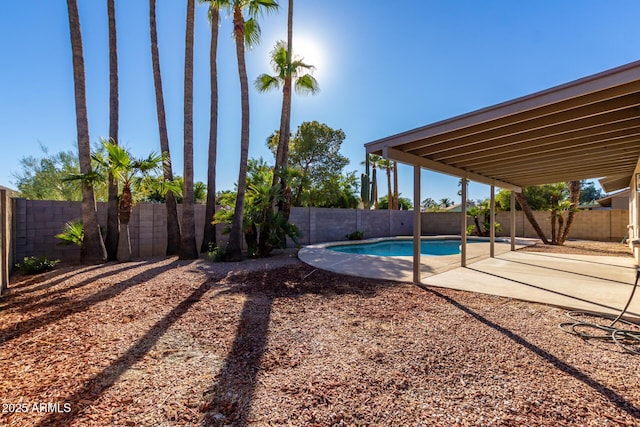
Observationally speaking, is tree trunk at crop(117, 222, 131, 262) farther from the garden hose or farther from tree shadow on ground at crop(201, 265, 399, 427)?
the garden hose

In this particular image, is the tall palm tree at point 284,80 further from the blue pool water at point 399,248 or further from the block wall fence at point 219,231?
the blue pool water at point 399,248

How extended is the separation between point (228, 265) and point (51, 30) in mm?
8652

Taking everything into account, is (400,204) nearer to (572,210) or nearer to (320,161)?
(320,161)

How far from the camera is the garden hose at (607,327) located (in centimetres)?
295

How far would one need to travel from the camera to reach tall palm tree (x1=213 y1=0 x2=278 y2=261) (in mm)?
8039

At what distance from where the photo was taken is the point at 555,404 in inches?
77.0

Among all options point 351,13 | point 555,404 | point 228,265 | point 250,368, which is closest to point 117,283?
point 228,265

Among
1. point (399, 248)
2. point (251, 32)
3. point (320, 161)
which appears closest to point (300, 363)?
point (251, 32)

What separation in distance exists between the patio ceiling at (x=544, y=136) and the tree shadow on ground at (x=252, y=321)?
110 inches

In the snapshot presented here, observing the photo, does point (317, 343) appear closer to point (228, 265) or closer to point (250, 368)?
point (250, 368)

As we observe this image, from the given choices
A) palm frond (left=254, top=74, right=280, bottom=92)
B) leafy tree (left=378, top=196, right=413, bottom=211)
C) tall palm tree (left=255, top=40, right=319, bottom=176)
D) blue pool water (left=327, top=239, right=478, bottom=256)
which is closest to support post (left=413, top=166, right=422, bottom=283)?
tall palm tree (left=255, top=40, right=319, bottom=176)

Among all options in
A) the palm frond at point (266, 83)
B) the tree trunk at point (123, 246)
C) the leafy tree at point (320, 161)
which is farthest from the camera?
the leafy tree at point (320, 161)

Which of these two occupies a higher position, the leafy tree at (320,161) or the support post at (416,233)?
the leafy tree at (320,161)

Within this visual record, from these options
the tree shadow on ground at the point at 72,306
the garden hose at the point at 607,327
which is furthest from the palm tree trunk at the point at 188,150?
the garden hose at the point at 607,327
